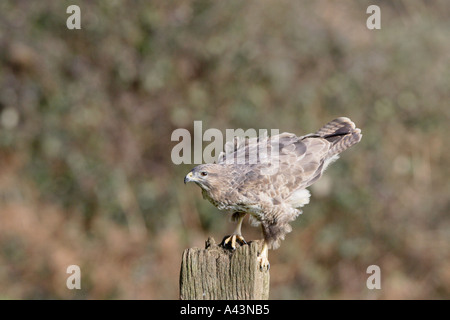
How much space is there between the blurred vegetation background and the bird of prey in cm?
445

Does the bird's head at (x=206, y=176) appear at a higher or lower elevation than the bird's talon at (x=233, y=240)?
higher

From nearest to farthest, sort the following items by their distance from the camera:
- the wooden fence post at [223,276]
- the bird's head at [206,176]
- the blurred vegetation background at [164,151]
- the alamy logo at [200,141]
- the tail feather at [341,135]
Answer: the wooden fence post at [223,276]
the bird's head at [206,176]
the tail feather at [341,135]
the alamy logo at [200,141]
the blurred vegetation background at [164,151]

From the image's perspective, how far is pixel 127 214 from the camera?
32.9 feet

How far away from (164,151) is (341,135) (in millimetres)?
5291

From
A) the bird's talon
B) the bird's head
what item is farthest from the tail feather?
the bird's head

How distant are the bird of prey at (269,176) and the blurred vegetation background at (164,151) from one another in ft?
14.6

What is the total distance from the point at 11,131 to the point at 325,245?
5.92m

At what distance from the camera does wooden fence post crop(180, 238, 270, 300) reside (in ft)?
11.4

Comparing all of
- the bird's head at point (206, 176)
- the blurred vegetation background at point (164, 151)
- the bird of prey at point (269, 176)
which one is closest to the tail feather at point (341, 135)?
the bird of prey at point (269, 176)

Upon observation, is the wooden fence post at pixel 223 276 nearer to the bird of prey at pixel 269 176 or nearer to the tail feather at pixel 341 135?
the bird of prey at pixel 269 176

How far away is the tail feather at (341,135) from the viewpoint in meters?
5.52

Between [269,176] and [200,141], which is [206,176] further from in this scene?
[200,141]

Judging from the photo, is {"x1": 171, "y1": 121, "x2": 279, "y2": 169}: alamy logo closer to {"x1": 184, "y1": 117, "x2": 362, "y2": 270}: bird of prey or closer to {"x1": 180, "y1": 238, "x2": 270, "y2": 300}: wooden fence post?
{"x1": 184, "y1": 117, "x2": 362, "y2": 270}: bird of prey

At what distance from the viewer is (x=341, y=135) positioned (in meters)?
5.62
